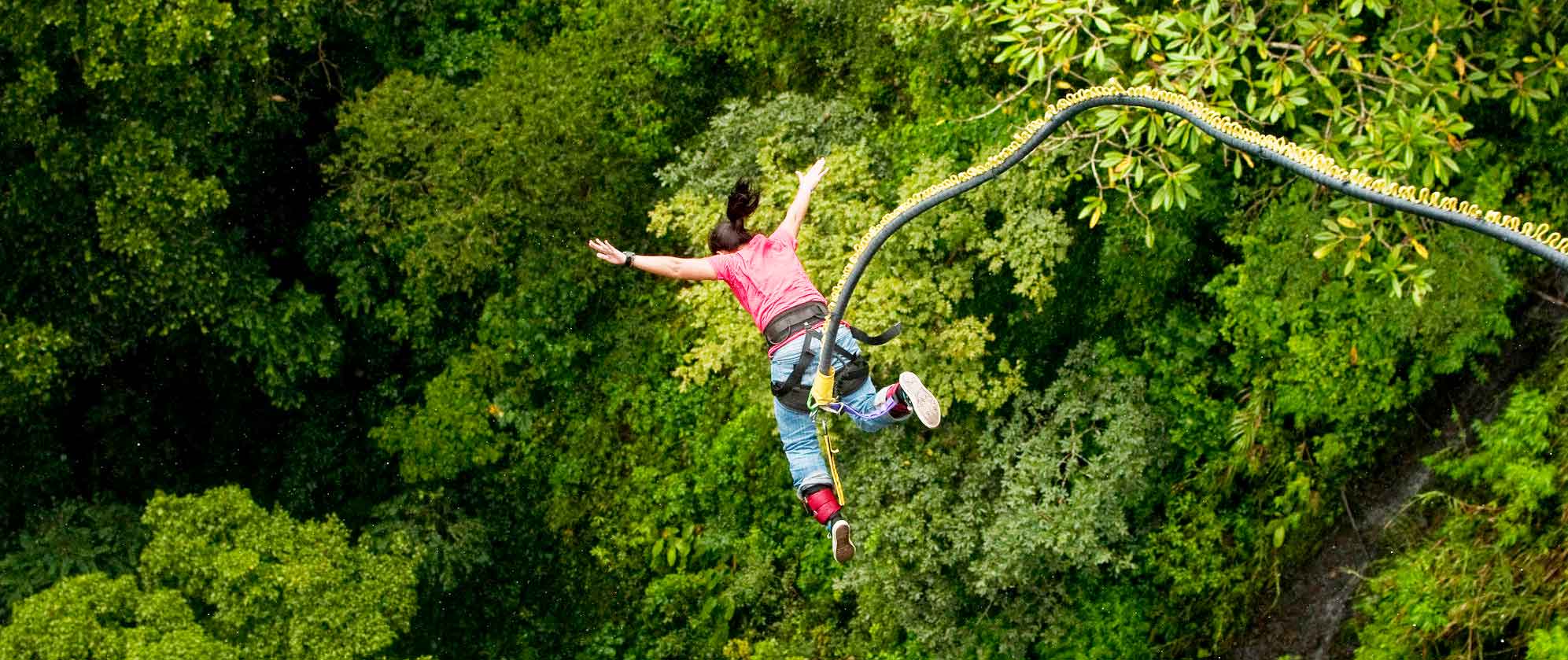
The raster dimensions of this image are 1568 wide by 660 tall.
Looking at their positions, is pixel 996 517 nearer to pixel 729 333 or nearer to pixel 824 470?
pixel 729 333

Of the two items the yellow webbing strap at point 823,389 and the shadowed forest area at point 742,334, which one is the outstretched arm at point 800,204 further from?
the shadowed forest area at point 742,334

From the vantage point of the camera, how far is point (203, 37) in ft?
42.7

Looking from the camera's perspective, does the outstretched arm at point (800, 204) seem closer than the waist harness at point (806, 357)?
No

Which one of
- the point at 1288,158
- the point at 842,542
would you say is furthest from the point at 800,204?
the point at 1288,158

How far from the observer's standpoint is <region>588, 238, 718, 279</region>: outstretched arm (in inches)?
281

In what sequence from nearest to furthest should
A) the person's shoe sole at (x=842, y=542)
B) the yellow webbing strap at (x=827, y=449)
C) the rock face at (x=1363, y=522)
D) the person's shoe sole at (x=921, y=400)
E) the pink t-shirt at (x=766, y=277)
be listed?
the person's shoe sole at (x=921, y=400) < the person's shoe sole at (x=842, y=542) < the yellow webbing strap at (x=827, y=449) < the pink t-shirt at (x=766, y=277) < the rock face at (x=1363, y=522)

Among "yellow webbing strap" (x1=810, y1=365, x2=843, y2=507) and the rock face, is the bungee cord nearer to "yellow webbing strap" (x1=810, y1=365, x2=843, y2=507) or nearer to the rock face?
"yellow webbing strap" (x1=810, y1=365, x2=843, y2=507)

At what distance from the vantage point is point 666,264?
7.44m

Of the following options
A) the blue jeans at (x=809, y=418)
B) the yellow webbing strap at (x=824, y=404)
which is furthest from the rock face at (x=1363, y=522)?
the blue jeans at (x=809, y=418)

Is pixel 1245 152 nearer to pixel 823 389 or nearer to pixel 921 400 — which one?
pixel 921 400

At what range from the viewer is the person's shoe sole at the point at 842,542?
287 inches

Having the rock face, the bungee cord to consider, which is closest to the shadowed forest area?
the rock face

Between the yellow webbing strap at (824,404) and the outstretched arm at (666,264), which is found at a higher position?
the outstretched arm at (666,264)

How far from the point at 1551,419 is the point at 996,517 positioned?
3.59 metres
